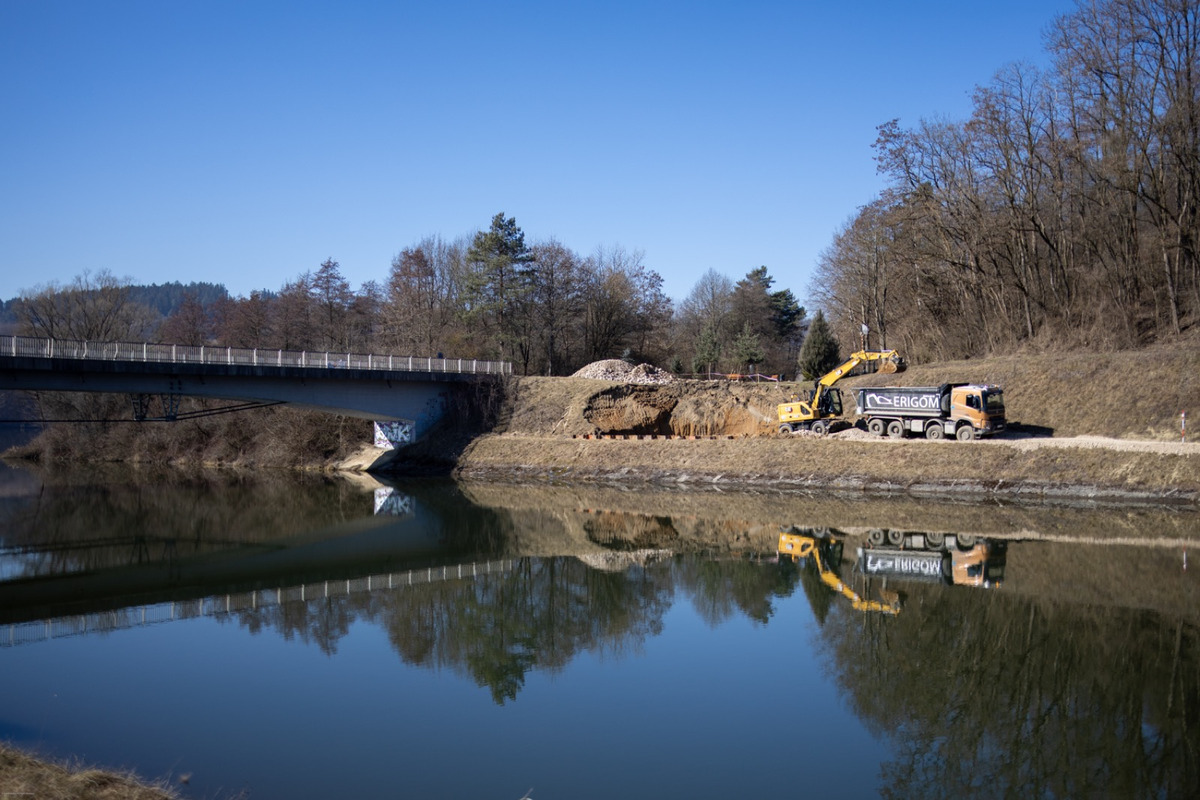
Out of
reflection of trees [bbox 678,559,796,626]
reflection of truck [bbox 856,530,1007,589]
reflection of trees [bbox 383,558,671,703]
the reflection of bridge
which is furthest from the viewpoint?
reflection of truck [bbox 856,530,1007,589]

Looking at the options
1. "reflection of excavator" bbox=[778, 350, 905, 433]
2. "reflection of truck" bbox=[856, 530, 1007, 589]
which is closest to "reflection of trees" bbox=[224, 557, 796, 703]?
"reflection of truck" bbox=[856, 530, 1007, 589]

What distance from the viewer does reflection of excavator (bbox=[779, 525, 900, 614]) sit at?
18969mm

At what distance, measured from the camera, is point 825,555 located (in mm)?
24250

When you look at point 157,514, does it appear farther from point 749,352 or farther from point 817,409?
point 749,352

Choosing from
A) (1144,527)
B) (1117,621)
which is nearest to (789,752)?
(1117,621)

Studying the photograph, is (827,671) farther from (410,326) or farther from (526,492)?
(410,326)

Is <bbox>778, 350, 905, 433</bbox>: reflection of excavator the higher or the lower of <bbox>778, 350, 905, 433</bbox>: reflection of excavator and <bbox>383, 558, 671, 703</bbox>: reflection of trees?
the higher

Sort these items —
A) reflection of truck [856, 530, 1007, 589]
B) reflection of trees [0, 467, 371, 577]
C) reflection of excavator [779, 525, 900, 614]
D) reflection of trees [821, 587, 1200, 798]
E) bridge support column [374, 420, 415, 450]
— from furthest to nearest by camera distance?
bridge support column [374, 420, 415, 450] < reflection of trees [0, 467, 371, 577] < reflection of truck [856, 530, 1007, 589] < reflection of excavator [779, 525, 900, 614] < reflection of trees [821, 587, 1200, 798]

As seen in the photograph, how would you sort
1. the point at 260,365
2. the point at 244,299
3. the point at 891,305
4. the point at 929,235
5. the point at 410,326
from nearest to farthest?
the point at 260,365 < the point at 929,235 < the point at 891,305 < the point at 410,326 < the point at 244,299

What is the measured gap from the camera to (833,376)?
43156 millimetres

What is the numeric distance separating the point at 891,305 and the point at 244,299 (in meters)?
60.8

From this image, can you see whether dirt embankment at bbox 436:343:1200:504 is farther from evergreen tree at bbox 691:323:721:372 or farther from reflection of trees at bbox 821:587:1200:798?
reflection of trees at bbox 821:587:1200:798

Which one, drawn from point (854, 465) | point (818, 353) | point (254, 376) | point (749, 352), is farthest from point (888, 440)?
point (254, 376)

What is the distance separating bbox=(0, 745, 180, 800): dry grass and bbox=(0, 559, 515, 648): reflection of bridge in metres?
8.36
